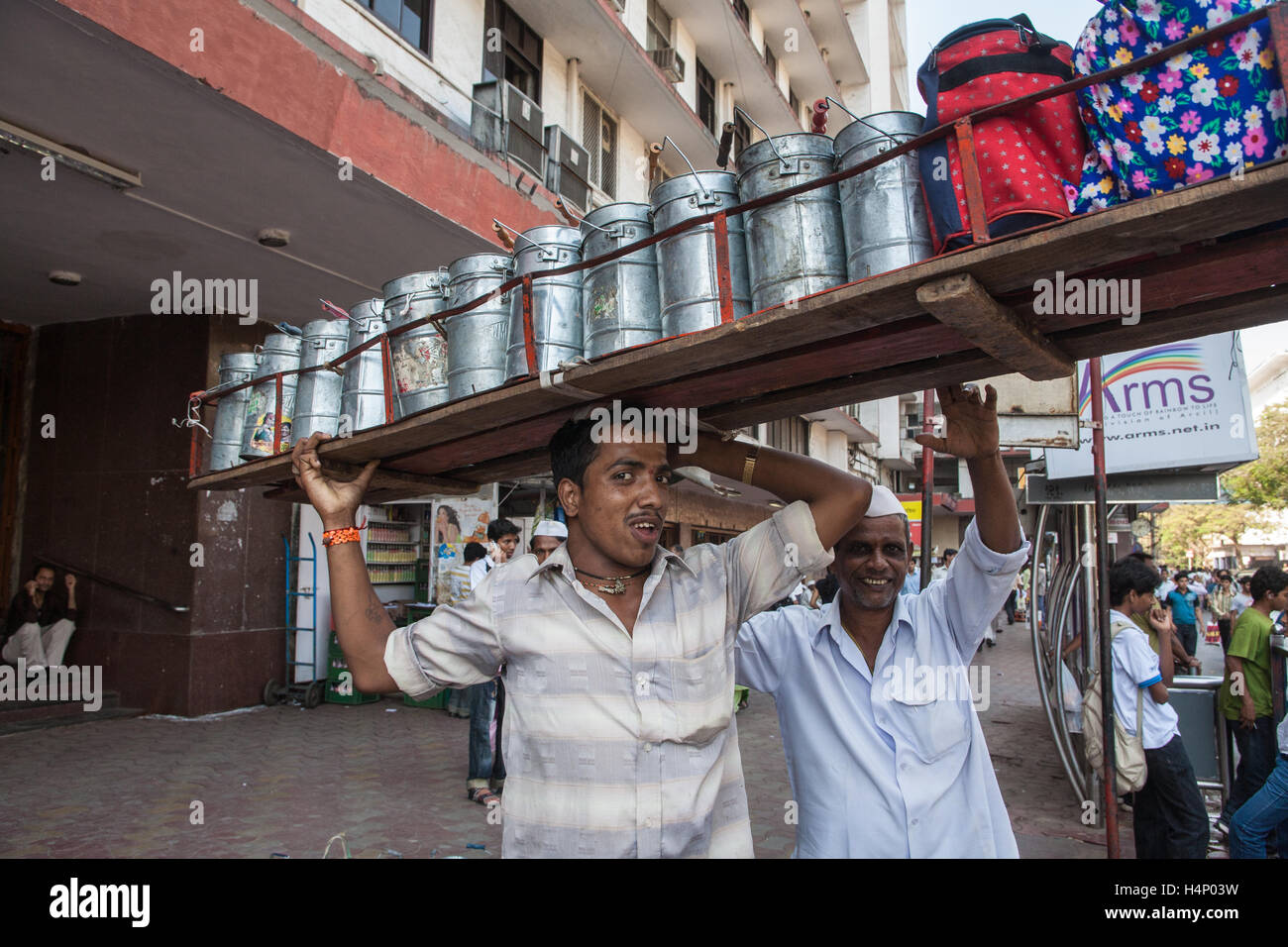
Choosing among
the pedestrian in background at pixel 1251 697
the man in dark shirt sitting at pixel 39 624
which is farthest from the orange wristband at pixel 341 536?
the man in dark shirt sitting at pixel 39 624

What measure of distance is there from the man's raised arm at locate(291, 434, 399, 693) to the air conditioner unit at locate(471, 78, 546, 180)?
21.7 ft

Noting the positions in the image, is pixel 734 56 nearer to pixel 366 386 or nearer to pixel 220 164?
pixel 220 164

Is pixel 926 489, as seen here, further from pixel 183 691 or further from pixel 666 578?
pixel 183 691

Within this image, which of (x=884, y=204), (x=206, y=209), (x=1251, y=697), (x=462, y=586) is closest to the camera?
(x=884, y=204)

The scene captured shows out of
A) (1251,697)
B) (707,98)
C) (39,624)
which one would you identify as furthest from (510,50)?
(1251,697)

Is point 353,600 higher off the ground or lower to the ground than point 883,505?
lower

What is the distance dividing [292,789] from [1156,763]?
532 cm

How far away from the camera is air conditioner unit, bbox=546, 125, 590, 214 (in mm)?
9945

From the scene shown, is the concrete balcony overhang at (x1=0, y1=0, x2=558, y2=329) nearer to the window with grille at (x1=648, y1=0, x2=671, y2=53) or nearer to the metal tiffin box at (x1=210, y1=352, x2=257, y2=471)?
the metal tiffin box at (x1=210, y1=352, x2=257, y2=471)

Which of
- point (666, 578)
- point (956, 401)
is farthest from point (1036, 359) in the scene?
point (666, 578)

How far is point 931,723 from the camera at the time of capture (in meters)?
1.95

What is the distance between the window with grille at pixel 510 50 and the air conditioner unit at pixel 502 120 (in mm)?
673

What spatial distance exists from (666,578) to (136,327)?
8.78 metres
